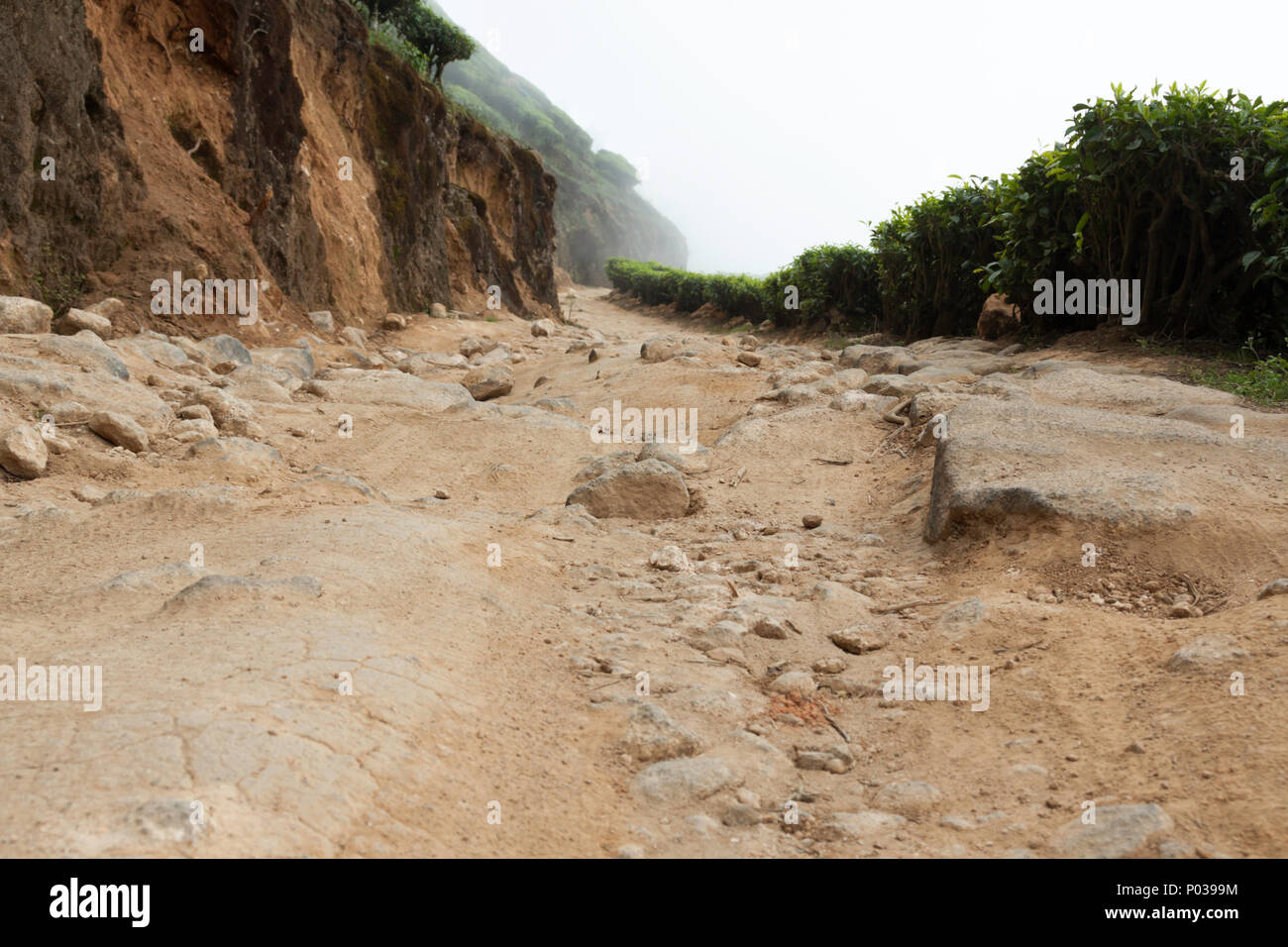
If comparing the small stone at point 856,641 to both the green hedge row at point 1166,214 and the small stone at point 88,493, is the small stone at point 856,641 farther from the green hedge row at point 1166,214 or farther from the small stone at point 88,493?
the green hedge row at point 1166,214

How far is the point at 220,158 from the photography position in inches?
404

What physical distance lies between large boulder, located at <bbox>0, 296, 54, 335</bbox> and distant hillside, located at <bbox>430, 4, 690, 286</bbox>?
135 feet

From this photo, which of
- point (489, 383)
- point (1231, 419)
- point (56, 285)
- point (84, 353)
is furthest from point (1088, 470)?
point (56, 285)

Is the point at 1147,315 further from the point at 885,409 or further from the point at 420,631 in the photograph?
the point at 420,631

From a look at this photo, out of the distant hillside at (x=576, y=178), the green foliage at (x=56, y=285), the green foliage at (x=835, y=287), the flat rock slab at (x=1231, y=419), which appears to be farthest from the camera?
the distant hillside at (x=576, y=178)

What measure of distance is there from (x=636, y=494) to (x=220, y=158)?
8.08m

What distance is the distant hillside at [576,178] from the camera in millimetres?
53125

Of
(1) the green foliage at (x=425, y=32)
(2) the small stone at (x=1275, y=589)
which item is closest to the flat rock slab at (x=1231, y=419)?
(2) the small stone at (x=1275, y=589)

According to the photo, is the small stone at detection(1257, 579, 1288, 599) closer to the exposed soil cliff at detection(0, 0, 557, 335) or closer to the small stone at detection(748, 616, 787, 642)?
the small stone at detection(748, 616, 787, 642)

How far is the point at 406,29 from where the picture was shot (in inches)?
936

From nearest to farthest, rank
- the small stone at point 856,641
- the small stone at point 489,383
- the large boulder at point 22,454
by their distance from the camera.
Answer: the small stone at point 856,641 < the large boulder at point 22,454 < the small stone at point 489,383

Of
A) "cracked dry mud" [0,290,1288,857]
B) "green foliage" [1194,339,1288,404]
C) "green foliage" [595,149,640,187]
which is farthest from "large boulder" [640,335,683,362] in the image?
"green foliage" [595,149,640,187]

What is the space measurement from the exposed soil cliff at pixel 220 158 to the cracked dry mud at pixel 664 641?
234 cm

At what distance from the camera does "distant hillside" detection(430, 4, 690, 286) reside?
53125 mm
